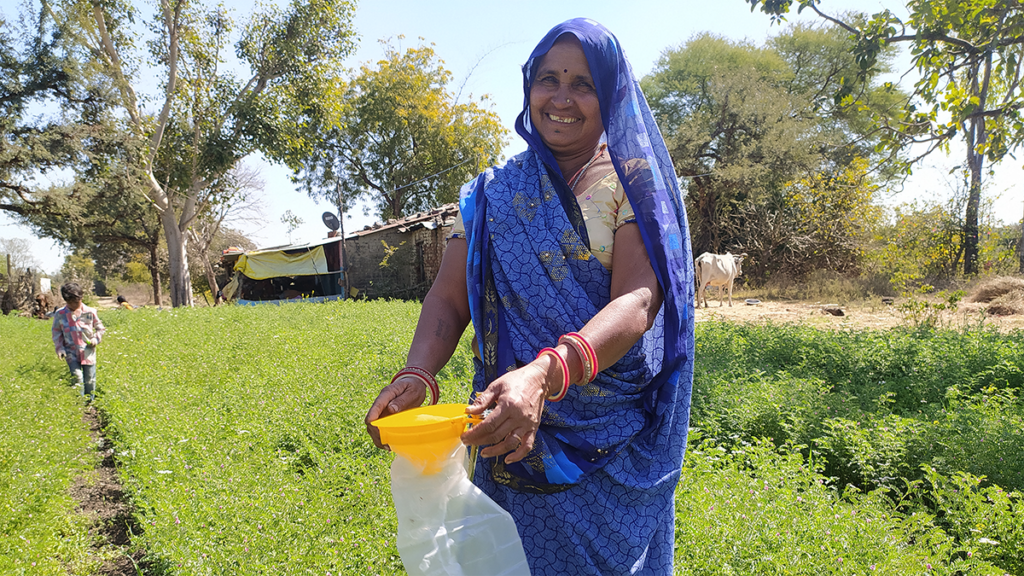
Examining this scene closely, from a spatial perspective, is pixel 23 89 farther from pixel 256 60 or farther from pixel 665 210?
pixel 665 210

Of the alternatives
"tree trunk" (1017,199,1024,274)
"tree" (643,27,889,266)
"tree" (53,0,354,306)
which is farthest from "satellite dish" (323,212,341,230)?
"tree trunk" (1017,199,1024,274)

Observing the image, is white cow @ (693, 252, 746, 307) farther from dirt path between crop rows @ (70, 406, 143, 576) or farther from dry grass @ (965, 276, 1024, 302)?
dirt path between crop rows @ (70, 406, 143, 576)

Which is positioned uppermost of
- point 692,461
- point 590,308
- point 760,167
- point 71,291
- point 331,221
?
point 760,167

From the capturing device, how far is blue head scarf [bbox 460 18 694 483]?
1195 mm

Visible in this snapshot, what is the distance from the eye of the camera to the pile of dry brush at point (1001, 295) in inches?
433

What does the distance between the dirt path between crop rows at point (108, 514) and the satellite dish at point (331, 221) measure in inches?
558

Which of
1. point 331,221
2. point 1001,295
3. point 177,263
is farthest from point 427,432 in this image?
point 331,221

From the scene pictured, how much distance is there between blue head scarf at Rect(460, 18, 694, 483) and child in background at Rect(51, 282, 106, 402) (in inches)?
287

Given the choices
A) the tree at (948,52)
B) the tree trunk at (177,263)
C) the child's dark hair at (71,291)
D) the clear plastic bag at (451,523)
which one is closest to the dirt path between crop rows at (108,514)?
the child's dark hair at (71,291)

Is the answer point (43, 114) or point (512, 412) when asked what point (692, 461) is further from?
point (43, 114)

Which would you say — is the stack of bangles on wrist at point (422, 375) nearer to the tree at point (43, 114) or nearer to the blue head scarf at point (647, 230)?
the blue head scarf at point (647, 230)

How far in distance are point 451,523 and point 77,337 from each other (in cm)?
740

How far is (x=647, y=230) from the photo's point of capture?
1.17 metres

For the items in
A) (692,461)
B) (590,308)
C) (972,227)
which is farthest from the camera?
(972,227)
